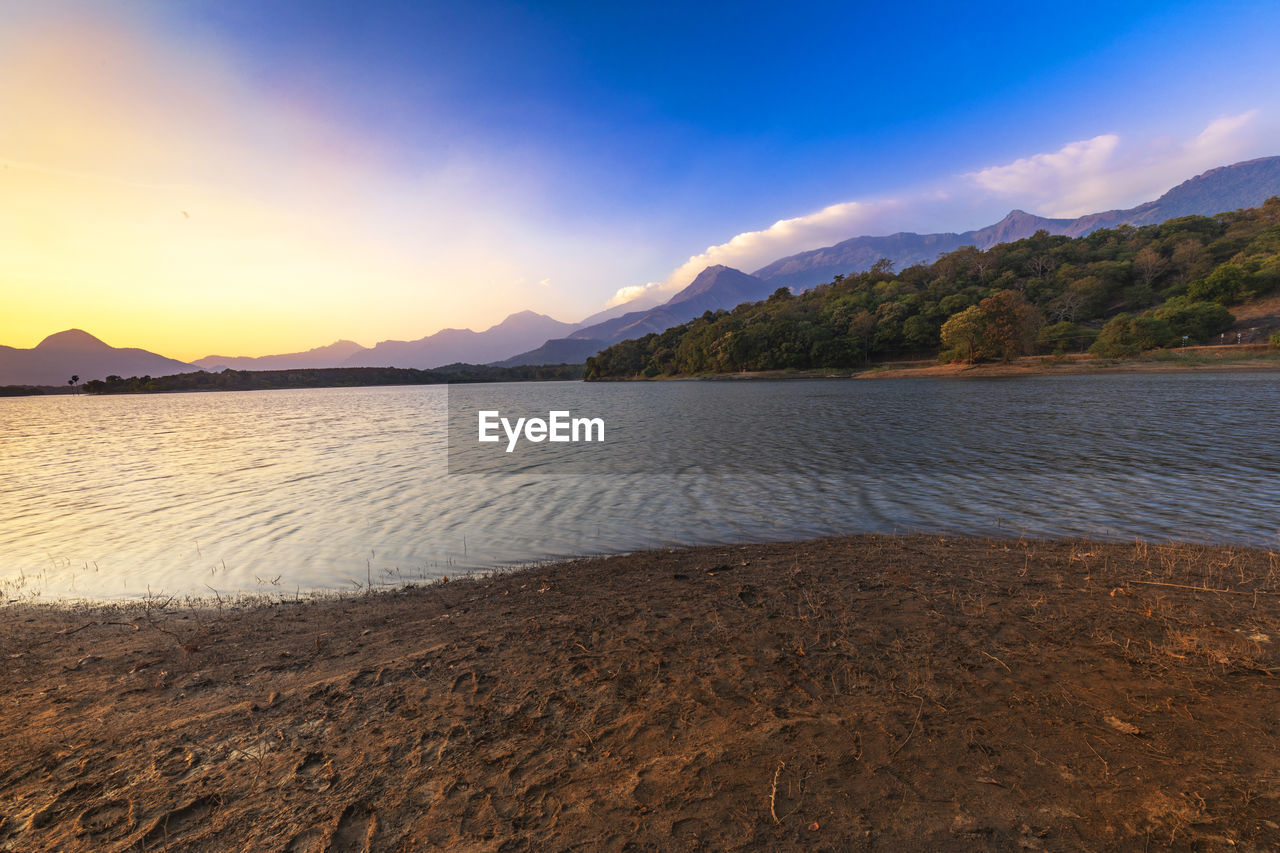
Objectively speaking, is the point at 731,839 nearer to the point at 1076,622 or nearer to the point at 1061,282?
the point at 1076,622

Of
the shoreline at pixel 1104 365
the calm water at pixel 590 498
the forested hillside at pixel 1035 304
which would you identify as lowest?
the calm water at pixel 590 498

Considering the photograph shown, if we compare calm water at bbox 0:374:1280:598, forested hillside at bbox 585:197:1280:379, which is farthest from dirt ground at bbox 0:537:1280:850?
forested hillside at bbox 585:197:1280:379

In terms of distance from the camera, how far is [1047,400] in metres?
38.9

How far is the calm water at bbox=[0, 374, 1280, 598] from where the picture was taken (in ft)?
33.5

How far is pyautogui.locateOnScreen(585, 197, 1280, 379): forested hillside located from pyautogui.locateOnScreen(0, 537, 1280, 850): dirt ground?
10082cm

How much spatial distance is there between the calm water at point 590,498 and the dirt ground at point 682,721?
10.1 ft

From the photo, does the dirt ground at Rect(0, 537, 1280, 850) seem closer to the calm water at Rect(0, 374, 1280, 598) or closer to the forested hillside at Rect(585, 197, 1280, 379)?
the calm water at Rect(0, 374, 1280, 598)

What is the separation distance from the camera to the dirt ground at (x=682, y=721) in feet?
10.3

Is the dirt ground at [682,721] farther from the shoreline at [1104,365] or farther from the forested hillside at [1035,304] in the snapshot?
the forested hillside at [1035,304]

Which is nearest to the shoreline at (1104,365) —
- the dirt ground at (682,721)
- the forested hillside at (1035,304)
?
the forested hillside at (1035,304)

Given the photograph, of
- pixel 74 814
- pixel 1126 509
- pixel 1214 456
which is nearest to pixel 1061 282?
pixel 1214 456

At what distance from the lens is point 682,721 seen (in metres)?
4.21

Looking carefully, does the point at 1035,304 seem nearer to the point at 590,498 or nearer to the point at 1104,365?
the point at 1104,365

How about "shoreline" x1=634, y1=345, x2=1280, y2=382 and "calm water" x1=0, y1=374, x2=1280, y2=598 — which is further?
"shoreline" x1=634, y1=345, x2=1280, y2=382
